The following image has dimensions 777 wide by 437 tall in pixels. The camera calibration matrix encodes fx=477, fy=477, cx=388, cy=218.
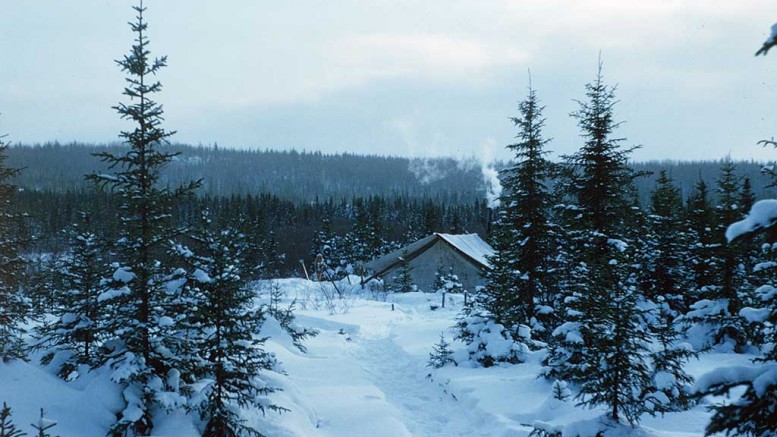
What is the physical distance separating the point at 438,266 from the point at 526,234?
753 inches

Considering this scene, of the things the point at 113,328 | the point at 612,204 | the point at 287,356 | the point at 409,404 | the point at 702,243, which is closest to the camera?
the point at 113,328

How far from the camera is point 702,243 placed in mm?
17062

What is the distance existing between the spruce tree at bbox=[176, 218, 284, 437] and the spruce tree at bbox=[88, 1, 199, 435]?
0.37 meters

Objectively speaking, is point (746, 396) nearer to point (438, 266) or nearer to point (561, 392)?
point (561, 392)

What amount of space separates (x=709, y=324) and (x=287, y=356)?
41.5 ft

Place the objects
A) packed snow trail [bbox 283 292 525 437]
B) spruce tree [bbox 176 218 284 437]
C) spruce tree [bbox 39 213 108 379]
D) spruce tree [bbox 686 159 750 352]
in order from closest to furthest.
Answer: spruce tree [bbox 176 218 284 437] → spruce tree [bbox 39 213 108 379] → packed snow trail [bbox 283 292 525 437] → spruce tree [bbox 686 159 750 352]

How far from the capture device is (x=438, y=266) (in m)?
32.5

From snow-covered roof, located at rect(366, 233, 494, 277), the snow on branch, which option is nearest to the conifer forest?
the snow on branch

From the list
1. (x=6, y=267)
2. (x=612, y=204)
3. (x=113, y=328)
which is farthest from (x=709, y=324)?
(x=6, y=267)

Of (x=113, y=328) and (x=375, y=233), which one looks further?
(x=375, y=233)

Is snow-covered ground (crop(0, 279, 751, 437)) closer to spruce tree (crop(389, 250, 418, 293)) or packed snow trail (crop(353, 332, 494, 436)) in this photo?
packed snow trail (crop(353, 332, 494, 436))

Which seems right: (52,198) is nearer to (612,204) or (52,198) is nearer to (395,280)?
(395,280)

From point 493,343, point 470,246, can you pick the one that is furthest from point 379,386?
→ point 470,246

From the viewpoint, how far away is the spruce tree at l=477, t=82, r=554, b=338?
13164 mm
